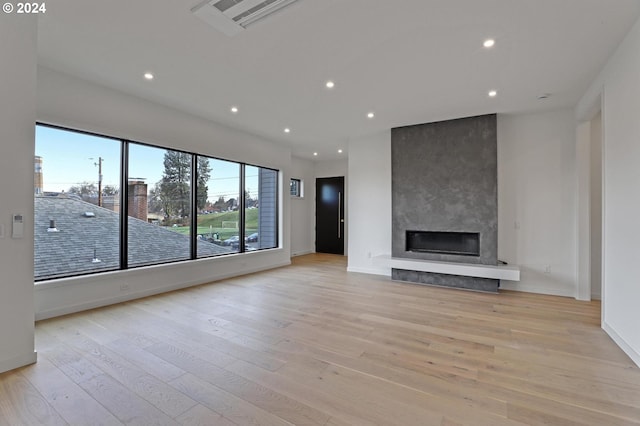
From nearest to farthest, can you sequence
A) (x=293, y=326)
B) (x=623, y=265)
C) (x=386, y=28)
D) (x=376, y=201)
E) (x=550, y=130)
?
(x=386, y=28)
(x=623, y=265)
(x=293, y=326)
(x=550, y=130)
(x=376, y=201)

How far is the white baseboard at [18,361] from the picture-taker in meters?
2.21

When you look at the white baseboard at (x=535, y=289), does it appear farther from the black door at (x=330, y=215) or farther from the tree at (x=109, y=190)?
the tree at (x=109, y=190)

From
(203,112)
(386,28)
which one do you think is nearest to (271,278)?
(203,112)

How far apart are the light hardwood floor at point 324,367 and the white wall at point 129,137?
309mm

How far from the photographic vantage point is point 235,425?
5.49 feet

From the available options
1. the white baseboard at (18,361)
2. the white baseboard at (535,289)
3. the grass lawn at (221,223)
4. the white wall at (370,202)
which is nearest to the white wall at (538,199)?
the white baseboard at (535,289)

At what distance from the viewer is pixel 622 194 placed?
8.89 ft

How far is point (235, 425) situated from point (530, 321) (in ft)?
11.3

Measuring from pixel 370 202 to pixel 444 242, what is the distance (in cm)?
169

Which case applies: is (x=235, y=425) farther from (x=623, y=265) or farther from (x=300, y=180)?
(x=300, y=180)

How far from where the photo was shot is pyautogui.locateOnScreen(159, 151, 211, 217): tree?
4.71 meters

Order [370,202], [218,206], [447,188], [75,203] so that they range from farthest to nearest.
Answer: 1. [370,202]
2. [218,206]
3. [447,188]
4. [75,203]

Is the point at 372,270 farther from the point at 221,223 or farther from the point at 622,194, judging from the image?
the point at 622,194

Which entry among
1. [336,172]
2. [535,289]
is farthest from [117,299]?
[336,172]
